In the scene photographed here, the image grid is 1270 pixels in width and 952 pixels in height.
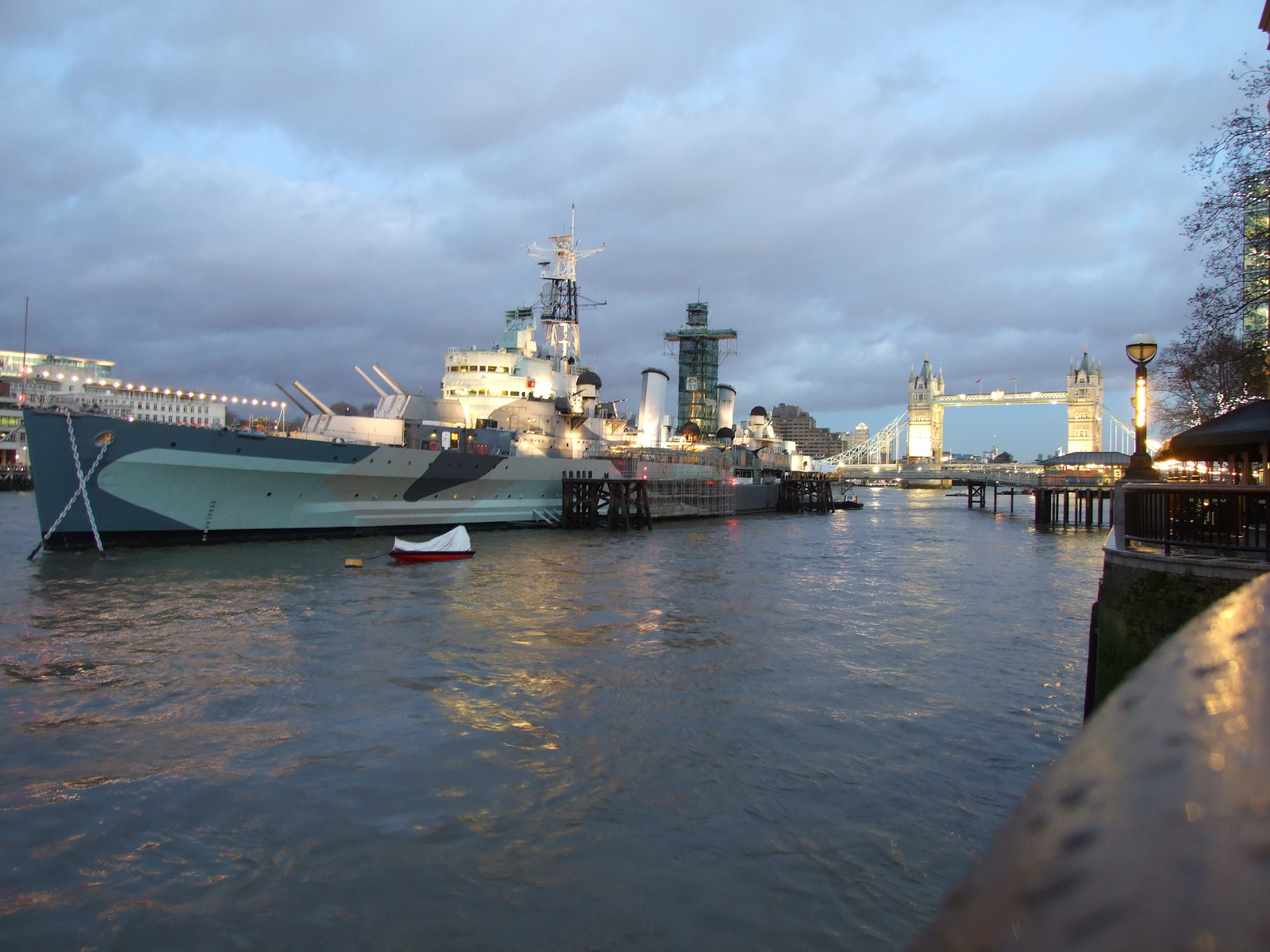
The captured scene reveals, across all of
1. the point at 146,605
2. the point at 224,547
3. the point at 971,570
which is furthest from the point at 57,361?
the point at 971,570

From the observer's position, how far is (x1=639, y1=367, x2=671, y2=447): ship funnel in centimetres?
5781

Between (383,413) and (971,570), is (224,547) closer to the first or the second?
(383,413)

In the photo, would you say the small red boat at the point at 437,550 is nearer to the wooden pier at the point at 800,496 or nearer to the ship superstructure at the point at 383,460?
the ship superstructure at the point at 383,460

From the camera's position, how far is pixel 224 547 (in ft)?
78.6

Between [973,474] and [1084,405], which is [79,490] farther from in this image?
[1084,405]

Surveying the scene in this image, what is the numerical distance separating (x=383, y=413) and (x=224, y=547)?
11132 millimetres

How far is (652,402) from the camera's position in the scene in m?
58.4

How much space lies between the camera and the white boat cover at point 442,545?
73.6 ft

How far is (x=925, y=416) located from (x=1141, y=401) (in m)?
153

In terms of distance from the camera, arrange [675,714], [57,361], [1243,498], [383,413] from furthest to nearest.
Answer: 1. [57,361]
2. [383,413]
3. [675,714]
4. [1243,498]

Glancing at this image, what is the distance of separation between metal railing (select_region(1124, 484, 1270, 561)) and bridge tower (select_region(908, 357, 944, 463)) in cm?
14720

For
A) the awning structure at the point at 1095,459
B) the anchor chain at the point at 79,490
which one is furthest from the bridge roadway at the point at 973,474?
the anchor chain at the point at 79,490

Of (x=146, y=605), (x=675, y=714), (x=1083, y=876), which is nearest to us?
(x=1083, y=876)

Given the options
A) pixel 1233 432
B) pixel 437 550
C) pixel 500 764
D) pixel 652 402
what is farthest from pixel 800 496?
pixel 500 764
